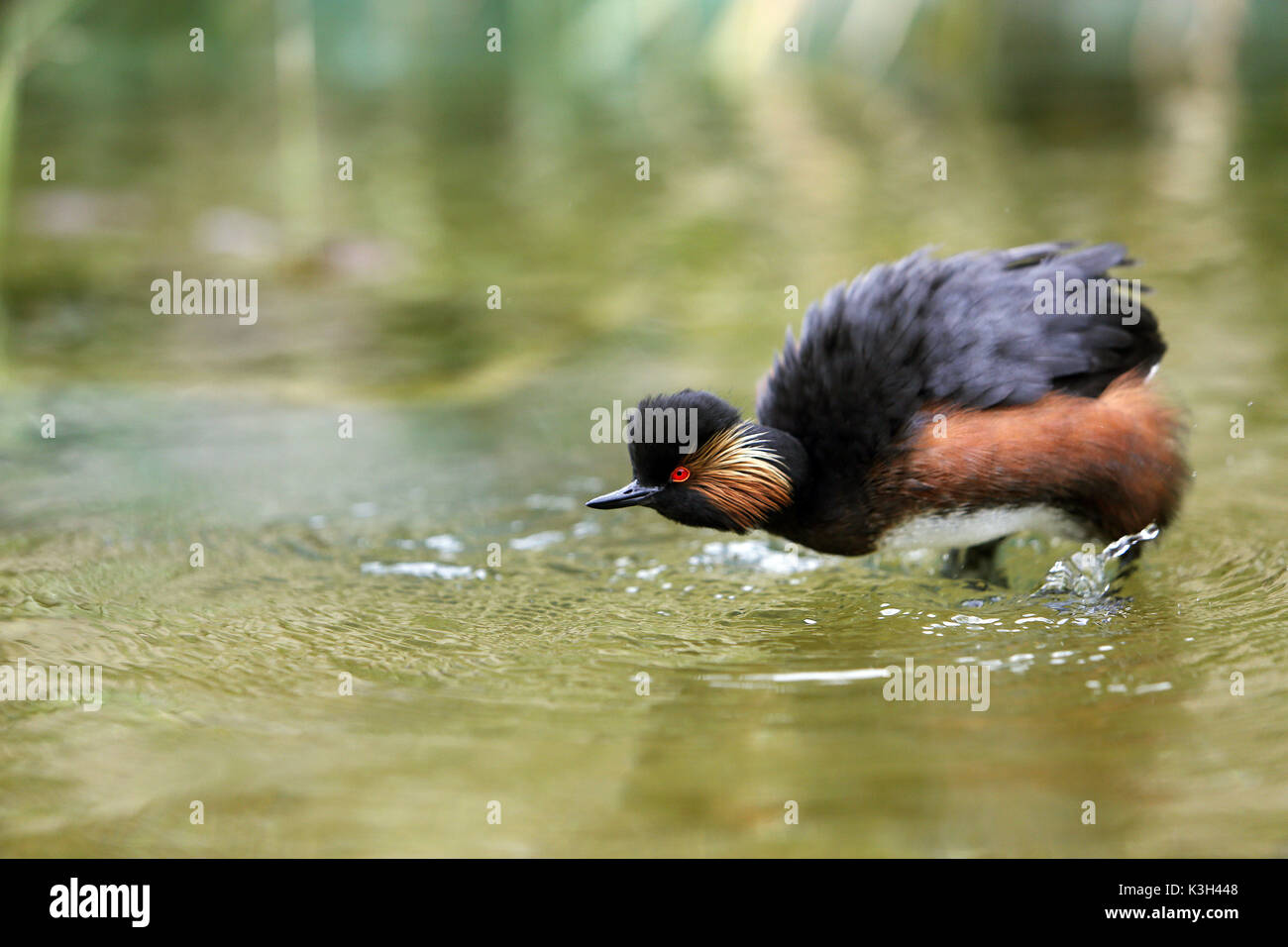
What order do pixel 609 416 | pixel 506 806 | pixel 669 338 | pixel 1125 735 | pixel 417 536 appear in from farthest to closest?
pixel 669 338 → pixel 609 416 → pixel 417 536 → pixel 1125 735 → pixel 506 806

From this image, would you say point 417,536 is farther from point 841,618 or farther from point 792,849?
point 792,849

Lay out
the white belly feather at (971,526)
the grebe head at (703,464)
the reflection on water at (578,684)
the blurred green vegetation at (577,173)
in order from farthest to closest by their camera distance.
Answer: the blurred green vegetation at (577,173) → the white belly feather at (971,526) → the grebe head at (703,464) → the reflection on water at (578,684)

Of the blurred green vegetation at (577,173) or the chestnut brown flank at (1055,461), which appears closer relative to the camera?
the chestnut brown flank at (1055,461)

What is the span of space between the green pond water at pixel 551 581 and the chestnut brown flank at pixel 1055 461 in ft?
0.94

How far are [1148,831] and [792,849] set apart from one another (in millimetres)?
828

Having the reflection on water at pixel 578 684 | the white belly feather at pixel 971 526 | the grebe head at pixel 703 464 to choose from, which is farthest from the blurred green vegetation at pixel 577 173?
the grebe head at pixel 703 464

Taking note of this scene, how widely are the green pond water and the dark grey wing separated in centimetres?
64

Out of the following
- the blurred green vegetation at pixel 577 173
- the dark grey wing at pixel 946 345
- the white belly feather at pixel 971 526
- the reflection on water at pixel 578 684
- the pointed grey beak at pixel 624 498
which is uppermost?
the blurred green vegetation at pixel 577 173

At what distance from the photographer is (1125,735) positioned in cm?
388

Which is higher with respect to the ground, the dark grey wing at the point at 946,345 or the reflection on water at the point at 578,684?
the dark grey wing at the point at 946,345

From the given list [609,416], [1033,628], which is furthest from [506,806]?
[609,416]

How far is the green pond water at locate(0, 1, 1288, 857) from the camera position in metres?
3.63

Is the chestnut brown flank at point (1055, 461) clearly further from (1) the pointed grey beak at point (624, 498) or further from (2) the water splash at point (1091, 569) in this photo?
(1) the pointed grey beak at point (624, 498)

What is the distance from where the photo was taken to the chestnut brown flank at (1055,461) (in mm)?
5059
